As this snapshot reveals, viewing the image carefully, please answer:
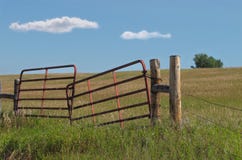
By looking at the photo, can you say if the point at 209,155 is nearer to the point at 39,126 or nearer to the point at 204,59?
the point at 39,126

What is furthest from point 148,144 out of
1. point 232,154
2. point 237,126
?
point 237,126

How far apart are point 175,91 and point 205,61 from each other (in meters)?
138

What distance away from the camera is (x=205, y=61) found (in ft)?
470

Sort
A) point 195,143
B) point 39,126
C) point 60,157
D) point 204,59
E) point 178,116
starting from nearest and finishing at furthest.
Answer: point 195,143 → point 60,157 → point 178,116 → point 39,126 → point 204,59

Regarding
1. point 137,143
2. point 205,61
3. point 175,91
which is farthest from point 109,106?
point 205,61

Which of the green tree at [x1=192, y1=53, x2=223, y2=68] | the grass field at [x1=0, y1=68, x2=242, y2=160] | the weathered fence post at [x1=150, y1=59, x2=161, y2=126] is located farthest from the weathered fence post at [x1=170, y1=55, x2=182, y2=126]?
the green tree at [x1=192, y1=53, x2=223, y2=68]

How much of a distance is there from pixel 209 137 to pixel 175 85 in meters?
1.72

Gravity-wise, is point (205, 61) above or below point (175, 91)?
above

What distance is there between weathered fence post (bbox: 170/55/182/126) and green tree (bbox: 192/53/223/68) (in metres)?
136

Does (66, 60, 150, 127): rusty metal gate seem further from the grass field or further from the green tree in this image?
the green tree

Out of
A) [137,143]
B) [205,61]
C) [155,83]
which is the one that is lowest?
[137,143]

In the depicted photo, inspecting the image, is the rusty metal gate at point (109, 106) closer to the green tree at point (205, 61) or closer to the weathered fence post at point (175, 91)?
the weathered fence post at point (175, 91)

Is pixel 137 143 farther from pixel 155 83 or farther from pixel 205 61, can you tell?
pixel 205 61

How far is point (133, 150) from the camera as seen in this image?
648 centimetres
